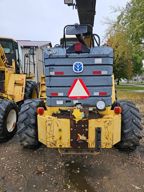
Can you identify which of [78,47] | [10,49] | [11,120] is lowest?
[11,120]

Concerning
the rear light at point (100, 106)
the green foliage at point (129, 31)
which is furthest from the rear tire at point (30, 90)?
the green foliage at point (129, 31)

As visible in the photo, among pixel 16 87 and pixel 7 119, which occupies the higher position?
pixel 16 87

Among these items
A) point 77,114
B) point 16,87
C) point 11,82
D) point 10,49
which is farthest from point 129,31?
point 77,114

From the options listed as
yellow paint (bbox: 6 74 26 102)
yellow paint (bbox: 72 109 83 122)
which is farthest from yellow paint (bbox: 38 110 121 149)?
yellow paint (bbox: 6 74 26 102)

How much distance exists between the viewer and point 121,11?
27656mm

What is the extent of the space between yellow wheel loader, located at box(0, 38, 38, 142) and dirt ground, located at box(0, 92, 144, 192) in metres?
0.81

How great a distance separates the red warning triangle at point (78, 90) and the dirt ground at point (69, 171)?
1.28 meters

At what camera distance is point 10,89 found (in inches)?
355

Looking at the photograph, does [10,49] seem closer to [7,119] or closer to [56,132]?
[7,119]

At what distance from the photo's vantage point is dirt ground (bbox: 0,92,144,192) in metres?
5.14

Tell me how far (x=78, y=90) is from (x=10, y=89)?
12.1 ft

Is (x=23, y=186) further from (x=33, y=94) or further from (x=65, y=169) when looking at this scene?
(x=33, y=94)

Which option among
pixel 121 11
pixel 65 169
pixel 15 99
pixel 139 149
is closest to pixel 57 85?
pixel 65 169

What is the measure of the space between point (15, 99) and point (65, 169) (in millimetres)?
3813
